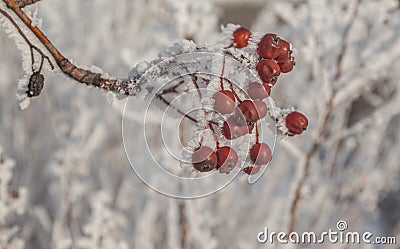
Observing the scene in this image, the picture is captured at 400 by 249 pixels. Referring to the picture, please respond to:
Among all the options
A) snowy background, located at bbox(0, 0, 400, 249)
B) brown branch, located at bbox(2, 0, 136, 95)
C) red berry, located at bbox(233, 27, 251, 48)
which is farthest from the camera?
snowy background, located at bbox(0, 0, 400, 249)

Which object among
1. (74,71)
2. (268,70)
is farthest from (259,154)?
(74,71)

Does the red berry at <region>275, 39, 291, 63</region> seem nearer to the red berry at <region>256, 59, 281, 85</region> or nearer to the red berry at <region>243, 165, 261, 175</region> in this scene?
the red berry at <region>256, 59, 281, 85</region>

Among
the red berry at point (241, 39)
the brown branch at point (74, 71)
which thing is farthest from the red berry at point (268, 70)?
the brown branch at point (74, 71)

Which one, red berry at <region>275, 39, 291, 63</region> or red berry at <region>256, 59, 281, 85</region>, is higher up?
red berry at <region>275, 39, 291, 63</region>

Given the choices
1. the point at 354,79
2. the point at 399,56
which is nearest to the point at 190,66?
the point at 354,79

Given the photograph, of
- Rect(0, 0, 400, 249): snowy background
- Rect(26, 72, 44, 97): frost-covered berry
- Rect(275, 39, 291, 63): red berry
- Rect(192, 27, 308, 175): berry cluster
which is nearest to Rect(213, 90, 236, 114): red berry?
Rect(192, 27, 308, 175): berry cluster

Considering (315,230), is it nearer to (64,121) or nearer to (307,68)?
(307,68)

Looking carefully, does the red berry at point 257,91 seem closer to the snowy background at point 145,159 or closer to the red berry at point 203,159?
the red berry at point 203,159
